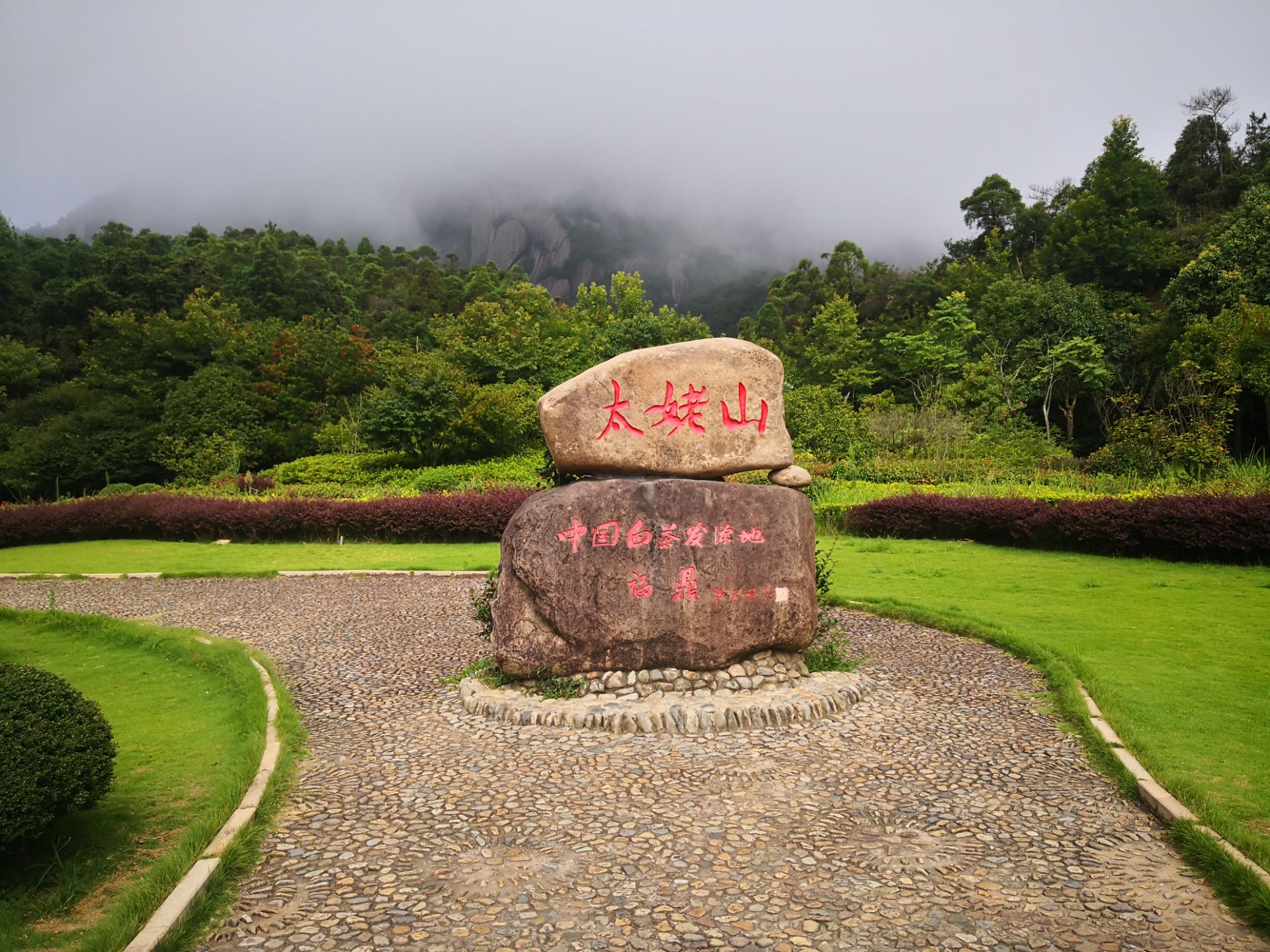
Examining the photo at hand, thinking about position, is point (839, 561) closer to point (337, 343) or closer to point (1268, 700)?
point (1268, 700)

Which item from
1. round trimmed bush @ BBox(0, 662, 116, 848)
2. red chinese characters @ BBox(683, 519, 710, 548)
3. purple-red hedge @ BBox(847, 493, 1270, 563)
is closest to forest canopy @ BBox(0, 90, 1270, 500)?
purple-red hedge @ BBox(847, 493, 1270, 563)

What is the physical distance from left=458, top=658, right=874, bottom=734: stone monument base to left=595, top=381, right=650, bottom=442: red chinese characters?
1906 millimetres

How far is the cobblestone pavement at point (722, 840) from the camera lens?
3342 mm

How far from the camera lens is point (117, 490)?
23703 millimetres

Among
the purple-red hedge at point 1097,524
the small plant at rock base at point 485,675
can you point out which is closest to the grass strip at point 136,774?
the small plant at rock base at point 485,675

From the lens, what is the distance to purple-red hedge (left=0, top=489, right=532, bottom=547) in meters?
16.6

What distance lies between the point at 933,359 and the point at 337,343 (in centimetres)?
2223

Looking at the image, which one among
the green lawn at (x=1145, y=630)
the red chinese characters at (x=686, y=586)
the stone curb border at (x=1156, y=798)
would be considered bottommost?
the stone curb border at (x=1156, y=798)

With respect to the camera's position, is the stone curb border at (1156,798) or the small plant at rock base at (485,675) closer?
the stone curb border at (1156,798)

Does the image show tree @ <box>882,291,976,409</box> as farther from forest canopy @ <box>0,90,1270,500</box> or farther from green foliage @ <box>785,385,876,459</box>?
green foliage @ <box>785,385,876,459</box>

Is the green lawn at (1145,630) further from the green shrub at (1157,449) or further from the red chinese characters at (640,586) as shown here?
the green shrub at (1157,449)

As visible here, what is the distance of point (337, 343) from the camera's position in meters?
29.6

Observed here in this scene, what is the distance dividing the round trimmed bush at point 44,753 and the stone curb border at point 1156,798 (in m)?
5.18

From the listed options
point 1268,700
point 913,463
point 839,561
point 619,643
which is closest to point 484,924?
point 619,643
